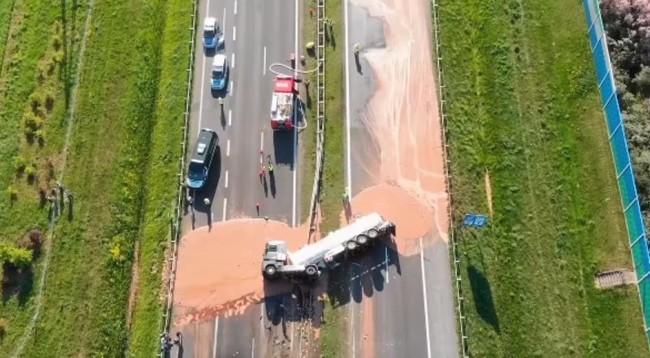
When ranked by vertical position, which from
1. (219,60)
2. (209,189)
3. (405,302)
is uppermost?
(219,60)

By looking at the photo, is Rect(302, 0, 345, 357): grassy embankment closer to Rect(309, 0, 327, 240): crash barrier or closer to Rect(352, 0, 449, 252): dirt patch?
Rect(309, 0, 327, 240): crash barrier

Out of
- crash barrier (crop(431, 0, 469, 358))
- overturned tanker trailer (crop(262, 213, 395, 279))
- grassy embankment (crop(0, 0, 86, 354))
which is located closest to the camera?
crash barrier (crop(431, 0, 469, 358))

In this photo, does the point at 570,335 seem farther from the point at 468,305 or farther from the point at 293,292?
the point at 293,292

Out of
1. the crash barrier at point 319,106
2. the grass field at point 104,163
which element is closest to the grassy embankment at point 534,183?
the crash barrier at point 319,106

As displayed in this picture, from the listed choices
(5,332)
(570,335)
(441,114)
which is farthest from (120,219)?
(570,335)

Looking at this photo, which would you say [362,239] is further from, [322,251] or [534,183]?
[534,183]

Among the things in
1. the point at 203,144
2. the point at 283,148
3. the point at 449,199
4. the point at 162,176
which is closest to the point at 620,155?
the point at 449,199

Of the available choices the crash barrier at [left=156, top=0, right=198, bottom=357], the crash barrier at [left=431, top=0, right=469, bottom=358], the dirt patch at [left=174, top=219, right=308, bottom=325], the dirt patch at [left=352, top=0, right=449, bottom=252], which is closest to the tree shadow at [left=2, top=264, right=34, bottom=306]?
the crash barrier at [left=156, top=0, right=198, bottom=357]
